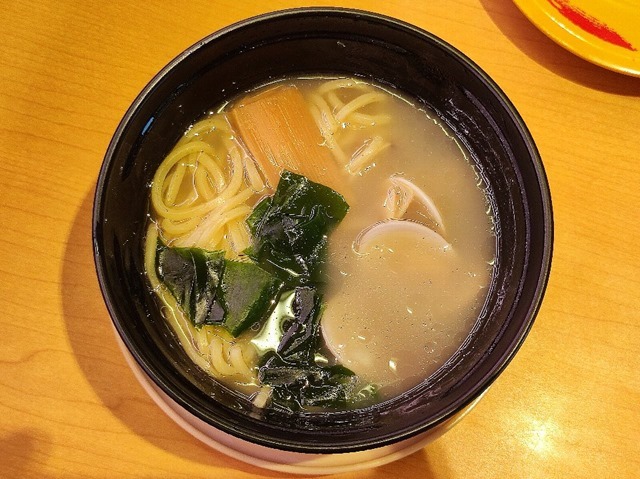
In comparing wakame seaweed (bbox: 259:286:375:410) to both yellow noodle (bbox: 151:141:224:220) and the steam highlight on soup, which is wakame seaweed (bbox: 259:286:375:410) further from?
yellow noodle (bbox: 151:141:224:220)

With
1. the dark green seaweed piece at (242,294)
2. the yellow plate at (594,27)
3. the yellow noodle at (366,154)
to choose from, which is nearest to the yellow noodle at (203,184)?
the dark green seaweed piece at (242,294)

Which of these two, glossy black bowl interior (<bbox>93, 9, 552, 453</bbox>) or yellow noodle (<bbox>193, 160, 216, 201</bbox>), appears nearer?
glossy black bowl interior (<bbox>93, 9, 552, 453</bbox>)

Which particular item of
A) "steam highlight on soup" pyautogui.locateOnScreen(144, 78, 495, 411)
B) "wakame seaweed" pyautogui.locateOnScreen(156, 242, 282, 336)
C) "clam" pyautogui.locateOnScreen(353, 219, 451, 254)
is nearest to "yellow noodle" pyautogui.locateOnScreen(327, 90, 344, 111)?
"steam highlight on soup" pyautogui.locateOnScreen(144, 78, 495, 411)

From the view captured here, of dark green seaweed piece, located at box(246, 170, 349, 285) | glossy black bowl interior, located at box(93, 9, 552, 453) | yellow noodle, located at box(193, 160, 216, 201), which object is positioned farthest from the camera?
yellow noodle, located at box(193, 160, 216, 201)

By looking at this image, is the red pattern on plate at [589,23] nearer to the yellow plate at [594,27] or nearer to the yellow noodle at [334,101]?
the yellow plate at [594,27]

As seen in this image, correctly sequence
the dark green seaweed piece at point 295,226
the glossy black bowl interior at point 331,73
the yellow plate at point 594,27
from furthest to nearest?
the yellow plate at point 594,27 → the dark green seaweed piece at point 295,226 → the glossy black bowl interior at point 331,73

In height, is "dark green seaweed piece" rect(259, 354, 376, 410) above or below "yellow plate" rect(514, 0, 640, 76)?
below
